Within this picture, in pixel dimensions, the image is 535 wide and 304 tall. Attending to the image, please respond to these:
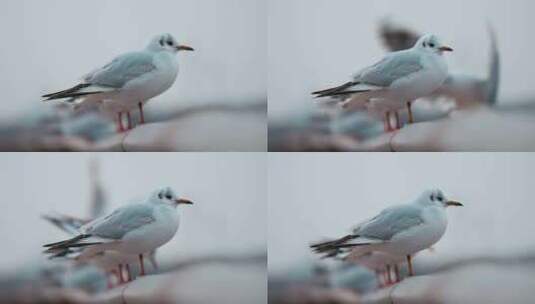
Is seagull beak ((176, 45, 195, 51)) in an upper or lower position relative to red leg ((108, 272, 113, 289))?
upper

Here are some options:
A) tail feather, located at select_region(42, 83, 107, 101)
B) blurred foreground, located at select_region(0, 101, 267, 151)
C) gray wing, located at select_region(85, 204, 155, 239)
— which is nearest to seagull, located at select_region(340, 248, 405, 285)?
blurred foreground, located at select_region(0, 101, 267, 151)

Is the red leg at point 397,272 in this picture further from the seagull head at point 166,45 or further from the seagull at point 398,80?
the seagull head at point 166,45

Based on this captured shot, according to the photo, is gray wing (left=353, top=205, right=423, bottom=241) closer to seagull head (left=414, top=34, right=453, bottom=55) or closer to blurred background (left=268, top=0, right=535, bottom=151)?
blurred background (left=268, top=0, right=535, bottom=151)

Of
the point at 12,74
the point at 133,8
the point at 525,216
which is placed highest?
the point at 133,8

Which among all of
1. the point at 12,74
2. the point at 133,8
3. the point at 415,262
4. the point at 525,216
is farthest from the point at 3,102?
the point at 525,216

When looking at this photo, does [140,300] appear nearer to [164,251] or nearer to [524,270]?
[164,251]

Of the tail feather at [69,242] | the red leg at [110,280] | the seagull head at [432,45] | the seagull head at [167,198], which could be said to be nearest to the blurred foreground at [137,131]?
the seagull head at [167,198]
